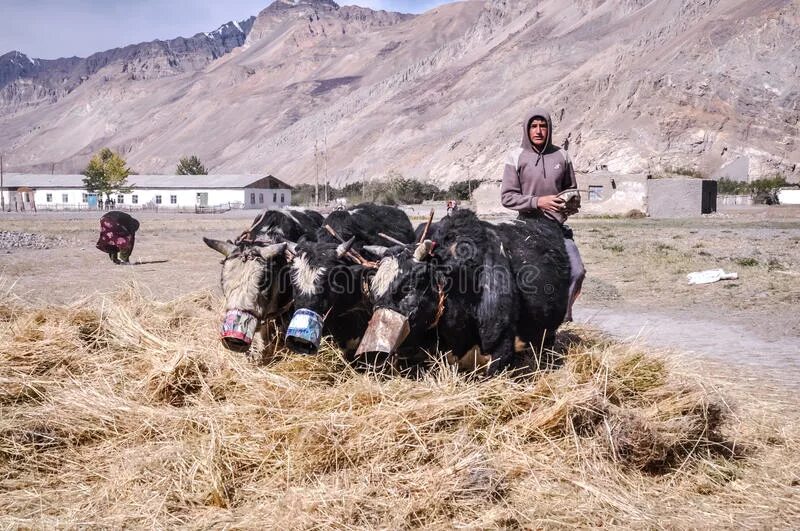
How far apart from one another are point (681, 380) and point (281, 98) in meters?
134

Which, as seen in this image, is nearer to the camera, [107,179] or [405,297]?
[405,297]

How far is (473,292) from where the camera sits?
5.29m

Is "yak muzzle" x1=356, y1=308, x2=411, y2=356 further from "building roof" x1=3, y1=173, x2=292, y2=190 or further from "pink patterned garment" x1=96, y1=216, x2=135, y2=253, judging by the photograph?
"building roof" x1=3, y1=173, x2=292, y2=190

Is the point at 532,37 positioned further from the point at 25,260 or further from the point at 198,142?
the point at 25,260

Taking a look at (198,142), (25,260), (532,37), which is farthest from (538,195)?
(198,142)

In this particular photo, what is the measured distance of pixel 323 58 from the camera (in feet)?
509

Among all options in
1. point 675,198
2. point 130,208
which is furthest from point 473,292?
point 130,208

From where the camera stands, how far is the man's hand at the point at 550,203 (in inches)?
231

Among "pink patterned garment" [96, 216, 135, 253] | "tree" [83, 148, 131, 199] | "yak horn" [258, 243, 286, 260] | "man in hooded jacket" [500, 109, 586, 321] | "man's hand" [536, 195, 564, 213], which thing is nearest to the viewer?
"yak horn" [258, 243, 286, 260]

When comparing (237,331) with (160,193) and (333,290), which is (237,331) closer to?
(333,290)

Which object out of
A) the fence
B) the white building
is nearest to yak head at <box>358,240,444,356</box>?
the fence

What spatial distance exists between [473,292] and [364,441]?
5.44 ft

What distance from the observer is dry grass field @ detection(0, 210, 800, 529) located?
366cm

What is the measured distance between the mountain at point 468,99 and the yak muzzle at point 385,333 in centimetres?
5544
